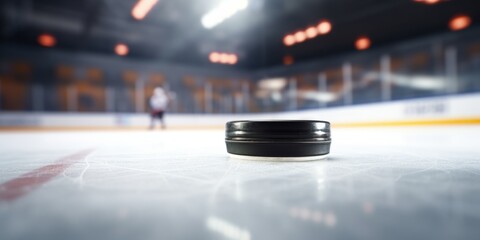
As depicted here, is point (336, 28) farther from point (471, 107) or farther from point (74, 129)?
point (74, 129)

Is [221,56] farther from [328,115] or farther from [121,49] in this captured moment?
[328,115]

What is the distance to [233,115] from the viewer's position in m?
10.9

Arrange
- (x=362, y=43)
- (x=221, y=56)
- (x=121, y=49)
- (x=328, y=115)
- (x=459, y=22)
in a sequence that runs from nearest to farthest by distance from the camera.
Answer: (x=459, y=22)
(x=328, y=115)
(x=362, y=43)
(x=121, y=49)
(x=221, y=56)

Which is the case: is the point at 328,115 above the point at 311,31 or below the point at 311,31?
below

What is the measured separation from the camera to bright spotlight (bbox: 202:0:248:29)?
5273 mm

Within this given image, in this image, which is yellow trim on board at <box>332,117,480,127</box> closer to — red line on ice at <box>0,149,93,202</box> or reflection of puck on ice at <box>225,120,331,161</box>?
reflection of puck on ice at <box>225,120,331,161</box>

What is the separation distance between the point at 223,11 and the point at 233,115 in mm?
5465

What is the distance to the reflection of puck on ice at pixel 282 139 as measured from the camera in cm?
117

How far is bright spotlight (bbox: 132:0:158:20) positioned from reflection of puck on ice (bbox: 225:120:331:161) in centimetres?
502

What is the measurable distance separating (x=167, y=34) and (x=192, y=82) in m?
3.82

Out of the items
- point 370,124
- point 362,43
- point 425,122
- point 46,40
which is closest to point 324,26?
point 362,43

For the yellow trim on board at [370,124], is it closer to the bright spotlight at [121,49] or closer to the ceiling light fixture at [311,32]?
the ceiling light fixture at [311,32]

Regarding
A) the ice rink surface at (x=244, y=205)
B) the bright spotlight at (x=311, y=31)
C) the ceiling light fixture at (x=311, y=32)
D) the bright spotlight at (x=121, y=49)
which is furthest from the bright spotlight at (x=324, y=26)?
the ice rink surface at (x=244, y=205)

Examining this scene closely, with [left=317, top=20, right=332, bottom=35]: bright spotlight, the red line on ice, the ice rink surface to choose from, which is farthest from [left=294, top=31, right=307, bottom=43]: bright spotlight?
the red line on ice
